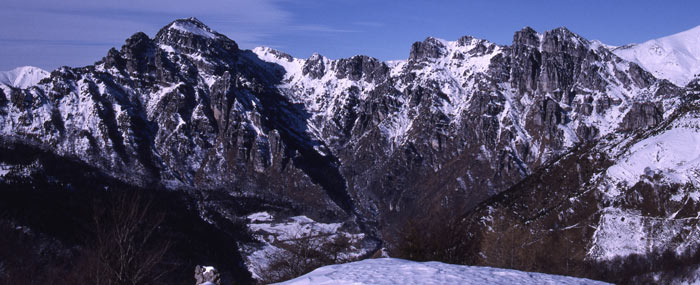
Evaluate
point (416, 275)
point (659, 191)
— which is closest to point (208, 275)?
point (416, 275)

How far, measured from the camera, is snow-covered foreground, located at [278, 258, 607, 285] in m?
23.0

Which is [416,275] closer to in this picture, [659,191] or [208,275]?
[208,275]

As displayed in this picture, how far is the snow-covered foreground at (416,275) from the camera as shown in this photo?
23.0 metres

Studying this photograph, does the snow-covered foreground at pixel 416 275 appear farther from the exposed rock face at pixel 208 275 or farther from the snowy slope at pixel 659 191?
the snowy slope at pixel 659 191

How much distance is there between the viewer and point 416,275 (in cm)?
2366

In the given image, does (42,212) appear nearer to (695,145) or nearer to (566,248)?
(566,248)

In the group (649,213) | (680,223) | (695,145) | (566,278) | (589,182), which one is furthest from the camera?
(589,182)

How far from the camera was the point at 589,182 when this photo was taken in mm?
170375

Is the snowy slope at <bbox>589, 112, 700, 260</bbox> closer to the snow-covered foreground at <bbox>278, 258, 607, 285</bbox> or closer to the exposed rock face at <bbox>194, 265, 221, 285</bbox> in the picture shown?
the snow-covered foreground at <bbox>278, 258, 607, 285</bbox>

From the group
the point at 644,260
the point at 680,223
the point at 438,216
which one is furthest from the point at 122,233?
the point at 680,223

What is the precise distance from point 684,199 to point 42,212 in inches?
6720

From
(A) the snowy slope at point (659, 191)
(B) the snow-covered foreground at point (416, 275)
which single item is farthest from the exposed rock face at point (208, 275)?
(A) the snowy slope at point (659, 191)

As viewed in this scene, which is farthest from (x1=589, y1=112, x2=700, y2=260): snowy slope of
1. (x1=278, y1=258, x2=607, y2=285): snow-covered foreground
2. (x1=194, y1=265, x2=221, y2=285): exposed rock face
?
(x1=194, y1=265, x2=221, y2=285): exposed rock face

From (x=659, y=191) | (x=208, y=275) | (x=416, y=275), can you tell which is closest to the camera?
(x=416, y=275)
